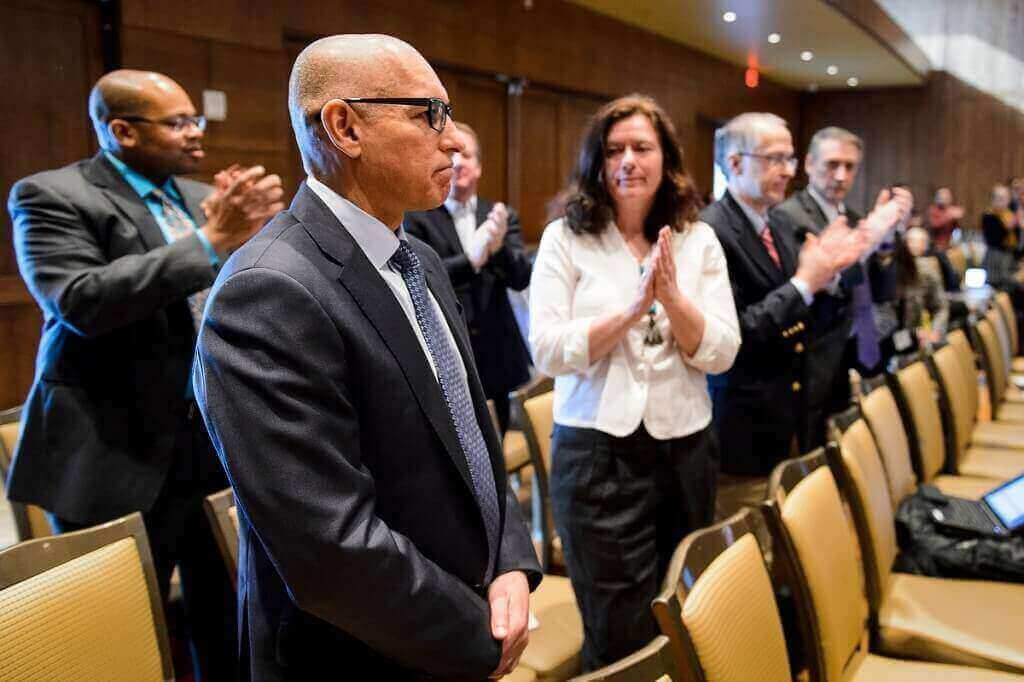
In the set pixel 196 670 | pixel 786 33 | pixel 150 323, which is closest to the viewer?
pixel 150 323

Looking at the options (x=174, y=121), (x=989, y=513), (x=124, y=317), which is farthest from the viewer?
(x=989, y=513)

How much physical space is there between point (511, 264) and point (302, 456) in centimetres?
241

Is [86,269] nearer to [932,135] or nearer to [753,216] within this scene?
[753,216]

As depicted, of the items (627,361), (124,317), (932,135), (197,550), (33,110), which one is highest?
(932,135)

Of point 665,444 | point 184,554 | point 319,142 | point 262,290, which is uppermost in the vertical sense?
point 319,142

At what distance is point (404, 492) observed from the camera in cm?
108

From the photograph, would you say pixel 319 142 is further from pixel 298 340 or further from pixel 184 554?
pixel 184 554

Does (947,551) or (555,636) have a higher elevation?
(947,551)

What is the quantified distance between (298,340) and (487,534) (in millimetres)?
388

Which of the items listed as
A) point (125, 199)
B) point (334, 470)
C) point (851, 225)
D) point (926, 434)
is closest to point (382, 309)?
point (334, 470)

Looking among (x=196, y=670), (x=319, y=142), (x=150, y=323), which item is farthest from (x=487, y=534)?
(x=196, y=670)

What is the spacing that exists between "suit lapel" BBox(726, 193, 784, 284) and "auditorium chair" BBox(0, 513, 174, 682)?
5.97 ft

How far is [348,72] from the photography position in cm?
105

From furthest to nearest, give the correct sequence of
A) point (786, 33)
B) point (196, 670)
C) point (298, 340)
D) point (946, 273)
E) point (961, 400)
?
point (786, 33), point (946, 273), point (961, 400), point (196, 670), point (298, 340)
